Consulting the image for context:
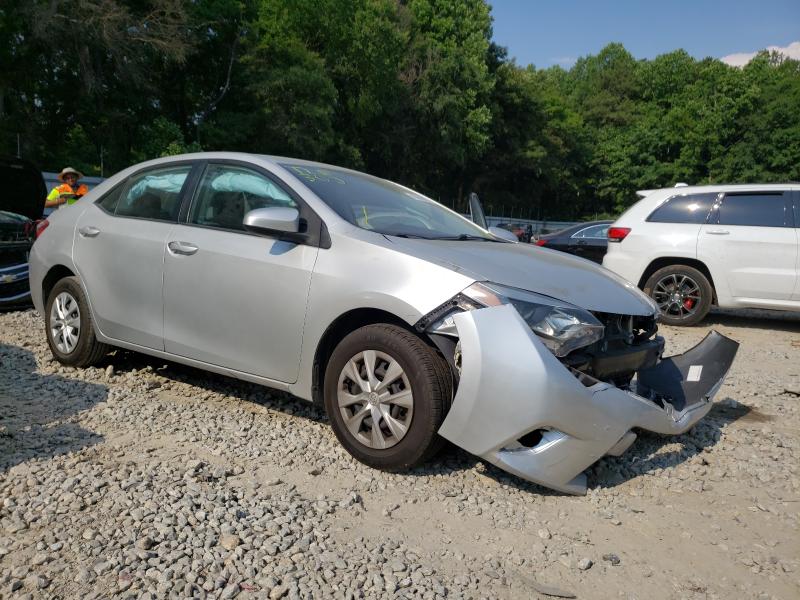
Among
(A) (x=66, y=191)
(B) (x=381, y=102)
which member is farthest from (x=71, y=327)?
(B) (x=381, y=102)

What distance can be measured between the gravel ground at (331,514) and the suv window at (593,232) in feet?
23.9

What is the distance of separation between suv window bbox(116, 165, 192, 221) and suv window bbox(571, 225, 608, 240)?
823cm

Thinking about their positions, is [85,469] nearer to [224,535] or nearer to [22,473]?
[22,473]

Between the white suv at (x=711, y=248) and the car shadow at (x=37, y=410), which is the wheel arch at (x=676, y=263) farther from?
the car shadow at (x=37, y=410)

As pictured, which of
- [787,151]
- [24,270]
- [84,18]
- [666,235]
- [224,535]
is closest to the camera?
[224,535]

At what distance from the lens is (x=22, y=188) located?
303 inches

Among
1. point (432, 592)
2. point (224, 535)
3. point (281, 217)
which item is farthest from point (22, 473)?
point (432, 592)

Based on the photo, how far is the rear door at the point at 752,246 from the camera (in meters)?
7.67

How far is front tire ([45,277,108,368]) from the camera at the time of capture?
15.6 ft

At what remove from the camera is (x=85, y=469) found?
3170 mm

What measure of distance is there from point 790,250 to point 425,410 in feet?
20.9

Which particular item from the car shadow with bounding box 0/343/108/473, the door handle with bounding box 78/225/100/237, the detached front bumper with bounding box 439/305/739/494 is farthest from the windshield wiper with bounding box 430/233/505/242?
the door handle with bounding box 78/225/100/237

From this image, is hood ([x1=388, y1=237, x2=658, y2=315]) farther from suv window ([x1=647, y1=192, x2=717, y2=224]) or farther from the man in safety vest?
the man in safety vest

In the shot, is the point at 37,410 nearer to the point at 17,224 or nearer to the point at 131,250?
the point at 131,250
